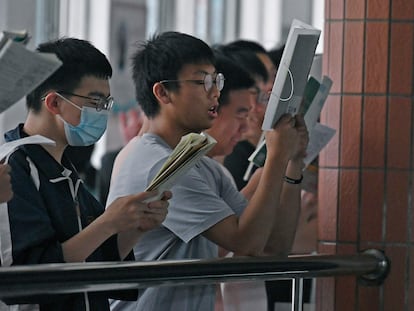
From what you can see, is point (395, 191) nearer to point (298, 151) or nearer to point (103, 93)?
point (298, 151)

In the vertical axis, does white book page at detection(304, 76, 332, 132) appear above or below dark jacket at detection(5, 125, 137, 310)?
above

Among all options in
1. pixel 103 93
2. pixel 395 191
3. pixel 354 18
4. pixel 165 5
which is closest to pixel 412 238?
pixel 395 191

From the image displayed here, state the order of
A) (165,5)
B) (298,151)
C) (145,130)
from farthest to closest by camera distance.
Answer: (165,5)
(298,151)
(145,130)

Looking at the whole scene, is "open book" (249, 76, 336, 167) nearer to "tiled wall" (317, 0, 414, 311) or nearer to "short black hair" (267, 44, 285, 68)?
"tiled wall" (317, 0, 414, 311)

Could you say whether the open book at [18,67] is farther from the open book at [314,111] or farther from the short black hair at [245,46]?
the short black hair at [245,46]

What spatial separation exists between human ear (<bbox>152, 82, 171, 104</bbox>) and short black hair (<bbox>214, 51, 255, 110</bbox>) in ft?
2.20

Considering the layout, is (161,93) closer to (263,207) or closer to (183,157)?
(263,207)

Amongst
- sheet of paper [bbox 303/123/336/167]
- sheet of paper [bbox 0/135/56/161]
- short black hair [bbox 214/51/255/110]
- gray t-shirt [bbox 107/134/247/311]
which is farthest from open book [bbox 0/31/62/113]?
short black hair [bbox 214/51/255/110]

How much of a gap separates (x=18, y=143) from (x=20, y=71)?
0.24 meters

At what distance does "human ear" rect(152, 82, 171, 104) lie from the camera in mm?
3199

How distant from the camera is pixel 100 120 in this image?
9.30 feet

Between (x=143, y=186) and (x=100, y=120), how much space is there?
267 millimetres

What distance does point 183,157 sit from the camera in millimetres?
2664

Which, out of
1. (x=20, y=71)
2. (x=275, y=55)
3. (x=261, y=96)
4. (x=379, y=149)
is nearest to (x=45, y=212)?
(x=20, y=71)
